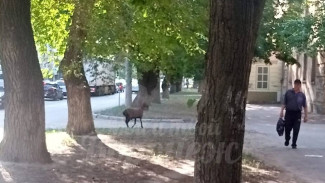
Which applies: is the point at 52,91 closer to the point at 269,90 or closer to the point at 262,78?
the point at 262,78

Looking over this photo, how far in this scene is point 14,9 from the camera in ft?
28.7

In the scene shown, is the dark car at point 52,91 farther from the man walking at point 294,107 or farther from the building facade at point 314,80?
the man walking at point 294,107

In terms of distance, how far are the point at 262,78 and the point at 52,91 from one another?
16.7m

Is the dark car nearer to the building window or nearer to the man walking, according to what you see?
the building window

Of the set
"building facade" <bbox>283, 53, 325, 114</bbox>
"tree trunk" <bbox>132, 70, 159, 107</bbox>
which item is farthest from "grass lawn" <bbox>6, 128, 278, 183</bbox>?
"building facade" <bbox>283, 53, 325, 114</bbox>

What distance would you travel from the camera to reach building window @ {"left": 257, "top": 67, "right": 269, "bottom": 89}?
1661 inches

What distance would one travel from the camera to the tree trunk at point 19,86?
28.7 feet

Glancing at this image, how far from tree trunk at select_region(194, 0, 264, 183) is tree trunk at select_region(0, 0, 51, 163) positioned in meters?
4.20

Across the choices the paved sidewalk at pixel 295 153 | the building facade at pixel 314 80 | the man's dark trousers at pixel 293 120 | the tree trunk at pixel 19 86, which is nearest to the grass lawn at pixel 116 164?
the tree trunk at pixel 19 86

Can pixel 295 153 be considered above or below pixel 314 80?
below

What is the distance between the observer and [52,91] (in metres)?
41.9

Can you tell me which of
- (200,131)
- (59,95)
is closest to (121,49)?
(200,131)

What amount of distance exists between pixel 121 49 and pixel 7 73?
14.0 feet

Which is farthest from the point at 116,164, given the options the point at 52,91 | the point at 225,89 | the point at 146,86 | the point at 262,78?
the point at 262,78
